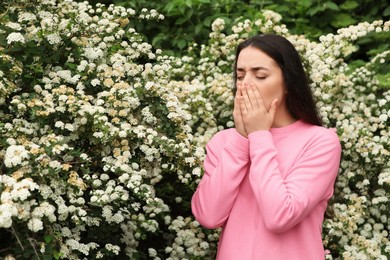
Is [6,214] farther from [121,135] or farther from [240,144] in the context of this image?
[240,144]

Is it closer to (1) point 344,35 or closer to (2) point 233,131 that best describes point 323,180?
(2) point 233,131

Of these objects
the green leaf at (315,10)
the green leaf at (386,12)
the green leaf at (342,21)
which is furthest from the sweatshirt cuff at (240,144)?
the green leaf at (386,12)

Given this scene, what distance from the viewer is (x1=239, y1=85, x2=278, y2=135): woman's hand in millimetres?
2980

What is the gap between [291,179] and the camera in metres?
2.89

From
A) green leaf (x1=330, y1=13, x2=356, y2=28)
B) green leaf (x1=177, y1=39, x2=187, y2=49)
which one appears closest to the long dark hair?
green leaf (x1=177, y1=39, x2=187, y2=49)

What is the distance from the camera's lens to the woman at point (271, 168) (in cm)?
285

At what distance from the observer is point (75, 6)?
15.0 ft

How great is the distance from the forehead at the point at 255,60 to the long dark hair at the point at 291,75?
20 millimetres

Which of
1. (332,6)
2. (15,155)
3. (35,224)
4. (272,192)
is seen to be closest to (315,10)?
(332,6)

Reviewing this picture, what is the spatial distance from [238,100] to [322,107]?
5.58ft

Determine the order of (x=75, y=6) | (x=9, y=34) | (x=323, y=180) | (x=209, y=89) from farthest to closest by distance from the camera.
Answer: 1. (x=209, y=89)
2. (x=75, y=6)
3. (x=9, y=34)
4. (x=323, y=180)

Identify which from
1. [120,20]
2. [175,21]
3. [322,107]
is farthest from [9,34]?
[175,21]

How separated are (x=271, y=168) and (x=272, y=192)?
0.12 m

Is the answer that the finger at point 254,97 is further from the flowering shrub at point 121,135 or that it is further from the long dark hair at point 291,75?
the flowering shrub at point 121,135
